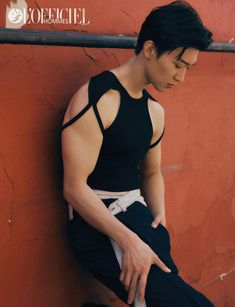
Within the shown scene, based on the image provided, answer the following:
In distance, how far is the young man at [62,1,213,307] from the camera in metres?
2.05

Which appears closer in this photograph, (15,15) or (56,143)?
(15,15)

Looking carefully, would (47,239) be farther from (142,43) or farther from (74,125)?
(142,43)

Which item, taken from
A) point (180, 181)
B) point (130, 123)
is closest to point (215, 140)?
point (180, 181)

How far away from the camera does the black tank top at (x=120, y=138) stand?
2.12 meters

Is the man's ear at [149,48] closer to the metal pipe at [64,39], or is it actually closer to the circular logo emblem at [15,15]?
the metal pipe at [64,39]

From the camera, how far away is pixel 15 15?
6.65 feet

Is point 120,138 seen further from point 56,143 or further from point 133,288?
point 133,288

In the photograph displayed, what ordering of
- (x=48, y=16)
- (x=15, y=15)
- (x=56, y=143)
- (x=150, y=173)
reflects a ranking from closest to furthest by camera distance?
(x=15, y=15), (x=48, y=16), (x=56, y=143), (x=150, y=173)

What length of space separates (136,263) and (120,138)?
0.46 m

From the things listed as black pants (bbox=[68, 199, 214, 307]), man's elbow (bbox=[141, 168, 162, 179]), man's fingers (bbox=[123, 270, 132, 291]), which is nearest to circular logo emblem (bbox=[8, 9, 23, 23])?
black pants (bbox=[68, 199, 214, 307])

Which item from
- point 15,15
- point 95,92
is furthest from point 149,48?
point 15,15

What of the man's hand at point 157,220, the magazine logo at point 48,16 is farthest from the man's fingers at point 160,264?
the magazine logo at point 48,16

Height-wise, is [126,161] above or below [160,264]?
above

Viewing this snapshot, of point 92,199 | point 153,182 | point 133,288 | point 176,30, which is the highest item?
point 176,30
